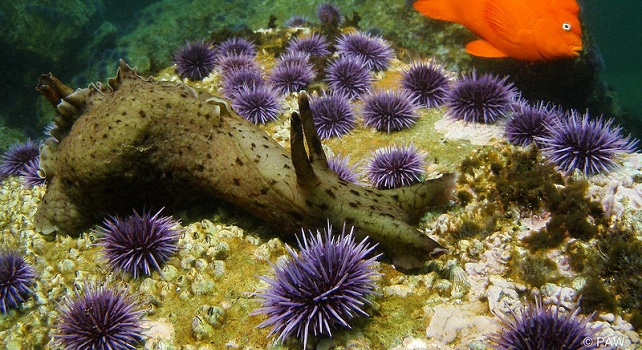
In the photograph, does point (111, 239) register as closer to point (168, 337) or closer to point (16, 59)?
point (168, 337)

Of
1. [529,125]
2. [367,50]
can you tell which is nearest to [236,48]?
[367,50]

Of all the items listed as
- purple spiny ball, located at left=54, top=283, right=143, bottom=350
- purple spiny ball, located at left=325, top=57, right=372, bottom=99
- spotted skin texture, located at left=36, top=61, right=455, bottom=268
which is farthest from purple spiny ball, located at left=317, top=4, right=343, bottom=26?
purple spiny ball, located at left=54, top=283, right=143, bottom=350

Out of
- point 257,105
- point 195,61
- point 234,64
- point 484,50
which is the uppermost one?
point 195,61

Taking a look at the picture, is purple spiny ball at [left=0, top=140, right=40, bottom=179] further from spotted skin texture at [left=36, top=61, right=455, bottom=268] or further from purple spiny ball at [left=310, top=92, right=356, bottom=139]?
purple spiny ball at [left=310, top=92, right=356, bottom=139]

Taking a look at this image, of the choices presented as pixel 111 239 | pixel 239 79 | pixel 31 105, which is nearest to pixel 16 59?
pixel 31 105

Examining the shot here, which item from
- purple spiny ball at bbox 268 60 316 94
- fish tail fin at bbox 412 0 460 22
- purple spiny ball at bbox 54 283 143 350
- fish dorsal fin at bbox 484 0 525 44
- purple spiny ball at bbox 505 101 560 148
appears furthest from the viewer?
fish tail fin at bbox 412 0 460 22

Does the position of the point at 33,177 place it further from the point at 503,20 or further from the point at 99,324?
the point at 503,20
